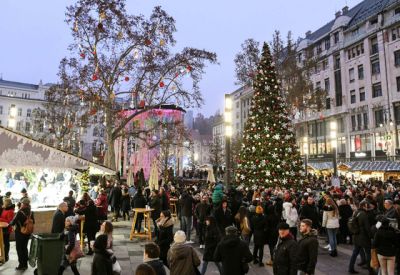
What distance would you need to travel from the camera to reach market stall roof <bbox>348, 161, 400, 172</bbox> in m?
34.1

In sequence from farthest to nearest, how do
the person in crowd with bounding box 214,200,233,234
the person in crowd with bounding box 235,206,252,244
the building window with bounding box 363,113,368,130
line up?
the building window with bounding box 363,113,368,130 < the person in crowd with bounding box 214,200,233,234 < the person in crowd with bounding box 235,206,252,244

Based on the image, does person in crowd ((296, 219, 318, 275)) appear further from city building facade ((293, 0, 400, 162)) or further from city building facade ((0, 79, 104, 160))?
city building facade ((0, 79, 104, 160))

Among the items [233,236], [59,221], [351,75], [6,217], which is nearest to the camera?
[233,236]

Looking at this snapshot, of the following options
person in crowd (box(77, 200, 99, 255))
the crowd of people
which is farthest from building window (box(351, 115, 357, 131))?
person in crowd (box(77, 200, 99, 255))

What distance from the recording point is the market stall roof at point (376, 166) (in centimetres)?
3408

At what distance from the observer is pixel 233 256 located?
6.06 metres

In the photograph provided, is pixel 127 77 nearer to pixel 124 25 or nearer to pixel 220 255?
pixel 124 25

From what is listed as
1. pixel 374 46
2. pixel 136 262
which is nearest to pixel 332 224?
pixel 136 262

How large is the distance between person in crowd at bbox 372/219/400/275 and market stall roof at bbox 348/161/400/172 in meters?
30.7

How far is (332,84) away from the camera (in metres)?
49.0

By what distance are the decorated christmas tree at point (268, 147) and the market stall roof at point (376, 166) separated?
19.9m

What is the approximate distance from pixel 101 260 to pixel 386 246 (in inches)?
217

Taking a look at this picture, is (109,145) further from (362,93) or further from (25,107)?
(25,107)

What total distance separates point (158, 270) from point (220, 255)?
166 cm
